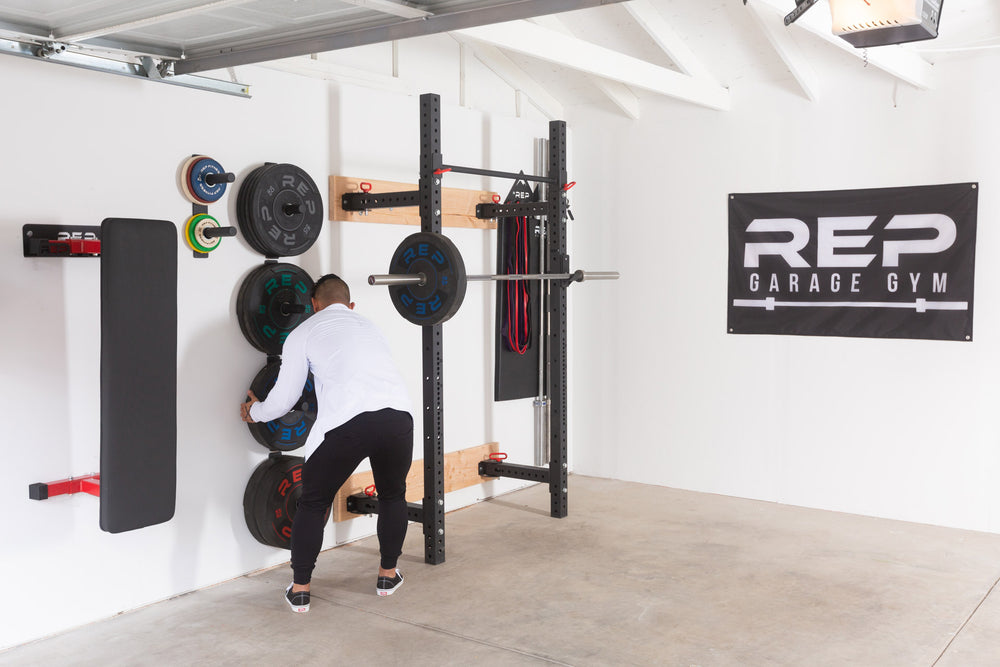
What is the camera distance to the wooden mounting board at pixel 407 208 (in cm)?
442

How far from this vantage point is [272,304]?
13.2 ft

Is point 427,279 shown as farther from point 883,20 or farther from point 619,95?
point 619,95

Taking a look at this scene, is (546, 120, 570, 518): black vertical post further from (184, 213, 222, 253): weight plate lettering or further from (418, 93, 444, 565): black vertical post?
(184, 213, 222, 253): weight plate lettering

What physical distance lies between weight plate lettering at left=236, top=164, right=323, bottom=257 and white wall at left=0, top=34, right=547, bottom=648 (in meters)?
0.08

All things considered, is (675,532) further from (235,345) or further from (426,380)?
(235,345)

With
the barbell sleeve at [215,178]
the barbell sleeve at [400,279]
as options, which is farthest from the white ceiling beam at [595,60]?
the barbell sleeve at [215,178]

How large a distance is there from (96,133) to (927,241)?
408cm

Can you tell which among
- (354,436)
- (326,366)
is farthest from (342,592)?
(326,366)

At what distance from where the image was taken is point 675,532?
15.6 feet

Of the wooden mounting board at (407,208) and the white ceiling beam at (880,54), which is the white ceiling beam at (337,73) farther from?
the white ceiling beam at (880,54)

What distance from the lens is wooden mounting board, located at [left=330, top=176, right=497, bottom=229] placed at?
442 cm

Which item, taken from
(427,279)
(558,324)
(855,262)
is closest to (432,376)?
(427,279)

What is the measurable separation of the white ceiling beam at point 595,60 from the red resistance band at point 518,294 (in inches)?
42.5

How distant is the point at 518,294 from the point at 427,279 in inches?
63.0
